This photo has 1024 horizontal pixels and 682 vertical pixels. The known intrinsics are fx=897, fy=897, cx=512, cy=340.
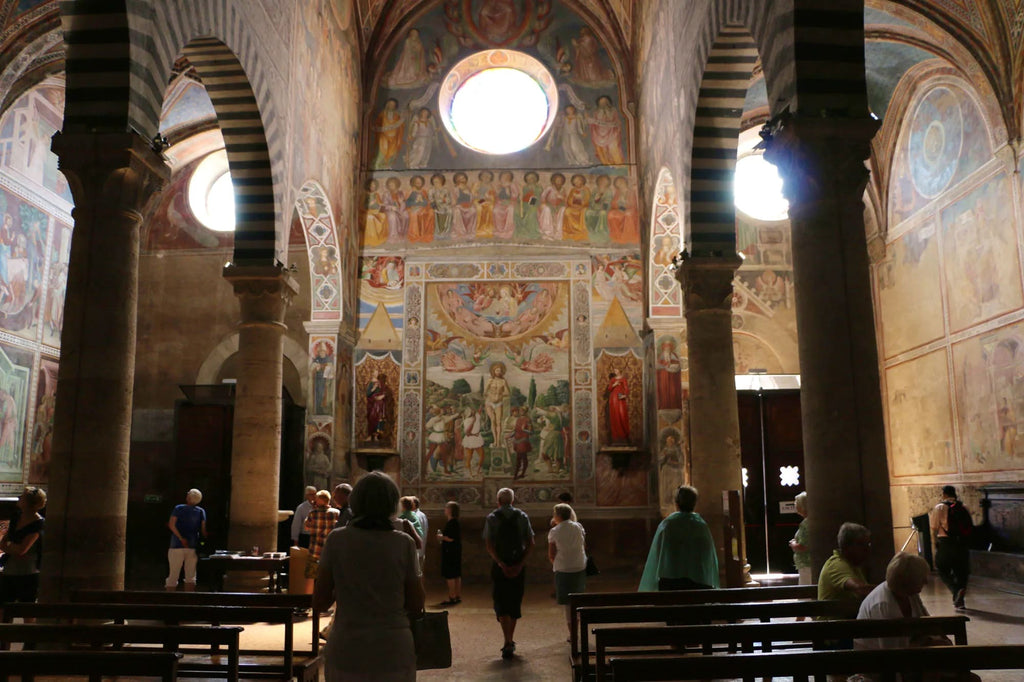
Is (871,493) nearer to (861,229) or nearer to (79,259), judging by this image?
(861,229)

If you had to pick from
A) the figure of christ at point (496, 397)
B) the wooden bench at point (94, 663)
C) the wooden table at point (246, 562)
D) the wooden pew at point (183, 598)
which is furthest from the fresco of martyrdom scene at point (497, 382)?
the wooden bench at point (94, 663)

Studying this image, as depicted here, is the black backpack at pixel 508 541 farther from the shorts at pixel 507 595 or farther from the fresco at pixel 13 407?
the fresco at pixel 13 407

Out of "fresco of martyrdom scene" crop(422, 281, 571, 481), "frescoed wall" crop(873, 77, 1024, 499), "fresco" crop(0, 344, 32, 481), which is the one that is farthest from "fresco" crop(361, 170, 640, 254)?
"fresco" crop(0, 344, 32, 481)

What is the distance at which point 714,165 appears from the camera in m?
11.5

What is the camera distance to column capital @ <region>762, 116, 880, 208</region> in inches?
273

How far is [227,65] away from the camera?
36.5 ft

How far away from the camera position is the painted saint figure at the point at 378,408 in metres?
17.5

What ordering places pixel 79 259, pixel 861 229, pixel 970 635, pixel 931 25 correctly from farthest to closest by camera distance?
1. pixel 931 25
2. pixel 970 635
3. pixel 79 259
4. pixel 861 229

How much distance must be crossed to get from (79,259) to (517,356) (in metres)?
10.9

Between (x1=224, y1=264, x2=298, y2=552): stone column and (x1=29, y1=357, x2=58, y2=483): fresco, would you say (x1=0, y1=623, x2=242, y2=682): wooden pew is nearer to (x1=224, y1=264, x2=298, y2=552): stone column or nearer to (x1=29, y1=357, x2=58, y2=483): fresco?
(x1=224, y1=264, x2=298, y2=552): stone column

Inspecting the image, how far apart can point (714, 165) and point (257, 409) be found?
668 centimetres

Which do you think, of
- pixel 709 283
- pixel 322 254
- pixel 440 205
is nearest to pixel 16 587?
pixel 709 283

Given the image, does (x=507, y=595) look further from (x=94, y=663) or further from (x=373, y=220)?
(x=373, y=220)

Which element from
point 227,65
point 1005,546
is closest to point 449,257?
point 227,65
